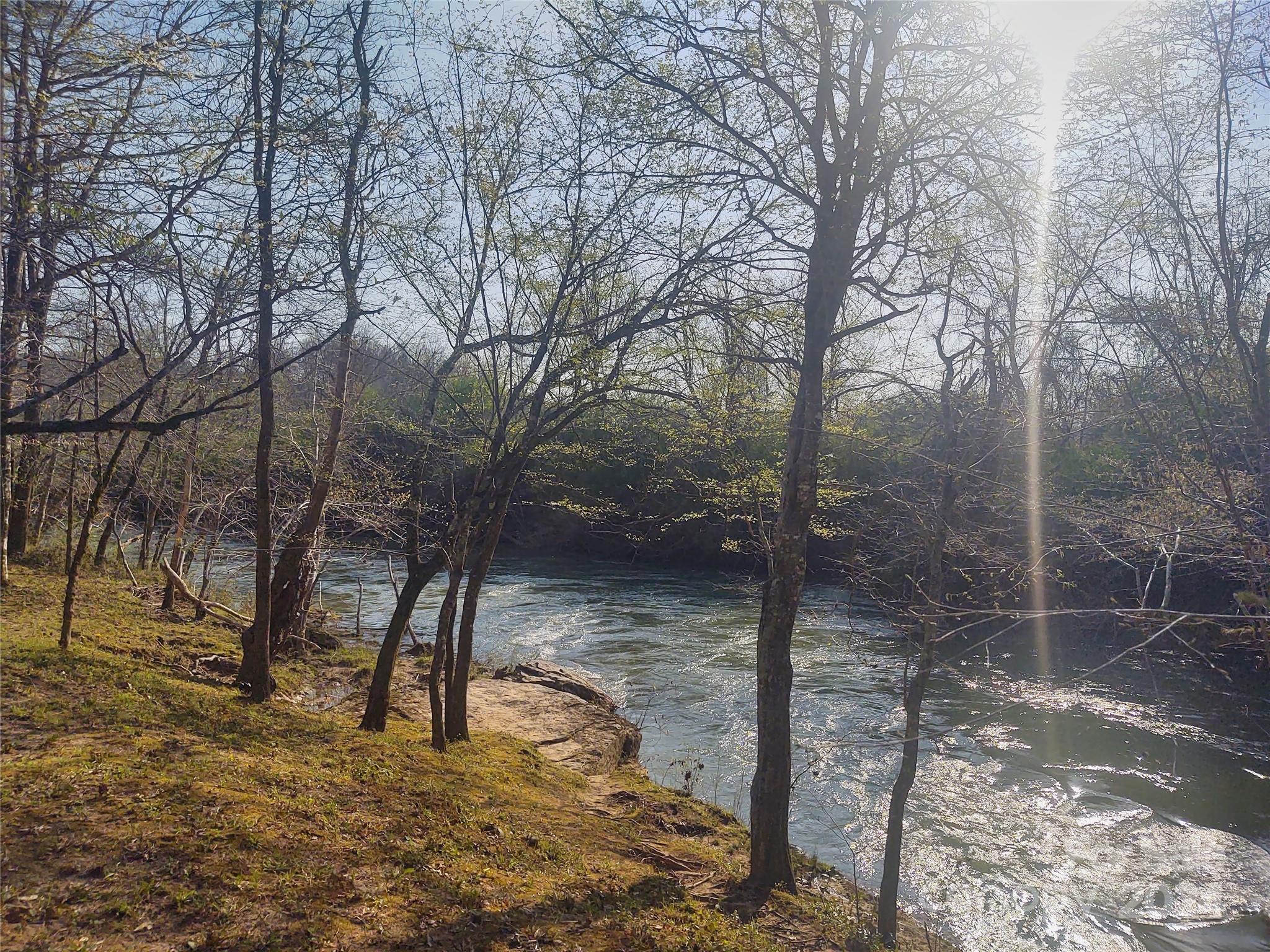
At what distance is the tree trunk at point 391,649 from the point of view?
29.0 ft

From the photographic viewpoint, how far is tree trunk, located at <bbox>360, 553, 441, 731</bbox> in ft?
29.0

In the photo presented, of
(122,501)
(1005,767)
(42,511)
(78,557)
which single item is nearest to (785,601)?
(1005,767)

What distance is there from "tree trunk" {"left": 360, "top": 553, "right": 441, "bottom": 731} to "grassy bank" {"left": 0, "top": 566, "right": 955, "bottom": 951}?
363mm

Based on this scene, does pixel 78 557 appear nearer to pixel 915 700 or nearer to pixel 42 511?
pixel 915 700

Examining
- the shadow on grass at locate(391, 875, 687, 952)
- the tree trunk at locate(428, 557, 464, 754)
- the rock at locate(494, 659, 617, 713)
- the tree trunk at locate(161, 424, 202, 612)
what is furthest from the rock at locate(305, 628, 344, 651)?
Answer: the shadow on grass at locate(391, 875, 687, 952)

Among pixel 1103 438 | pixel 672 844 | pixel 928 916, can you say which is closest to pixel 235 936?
pixel 672 844

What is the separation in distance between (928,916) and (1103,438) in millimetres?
6830

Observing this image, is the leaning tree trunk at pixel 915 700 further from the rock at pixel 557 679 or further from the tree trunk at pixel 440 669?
the rock at pixel 557 679

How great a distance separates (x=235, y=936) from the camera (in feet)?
13.4

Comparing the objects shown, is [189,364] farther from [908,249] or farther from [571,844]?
[908,249]

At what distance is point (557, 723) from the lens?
1188 cm

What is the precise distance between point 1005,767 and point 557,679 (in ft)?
22.5

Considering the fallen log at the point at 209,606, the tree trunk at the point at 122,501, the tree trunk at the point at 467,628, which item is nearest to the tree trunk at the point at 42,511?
the tree trunk at the point at 122,501

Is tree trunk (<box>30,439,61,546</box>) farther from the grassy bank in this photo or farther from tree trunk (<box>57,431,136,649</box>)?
the grassy bank
